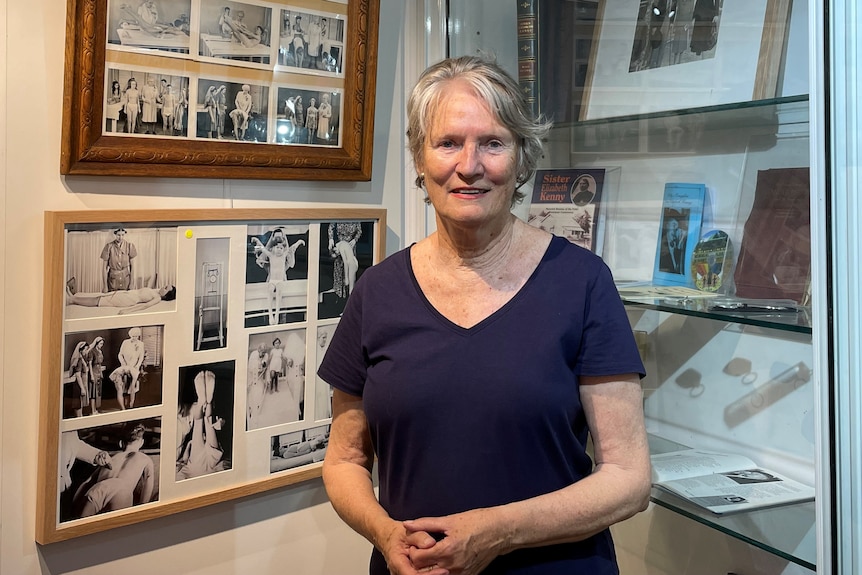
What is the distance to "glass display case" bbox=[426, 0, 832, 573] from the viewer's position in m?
1.14

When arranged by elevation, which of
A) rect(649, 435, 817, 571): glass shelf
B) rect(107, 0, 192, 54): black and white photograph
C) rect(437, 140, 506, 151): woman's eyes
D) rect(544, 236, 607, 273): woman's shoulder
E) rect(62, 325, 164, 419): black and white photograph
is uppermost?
rect(107, 0, 192, 54): black and white photograph

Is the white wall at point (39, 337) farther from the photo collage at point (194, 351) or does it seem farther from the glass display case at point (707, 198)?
the glass display case at point (707, 198)

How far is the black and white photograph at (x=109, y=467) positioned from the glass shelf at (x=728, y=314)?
980 millimetres

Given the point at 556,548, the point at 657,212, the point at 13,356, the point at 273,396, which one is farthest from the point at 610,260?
the point at 13,356

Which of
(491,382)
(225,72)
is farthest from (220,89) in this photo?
(491,382)

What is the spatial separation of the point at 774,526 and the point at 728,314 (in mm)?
338

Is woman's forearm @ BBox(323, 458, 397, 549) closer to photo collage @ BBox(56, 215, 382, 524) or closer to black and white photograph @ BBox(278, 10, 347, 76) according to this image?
photo collage @ BBox(56, 215, 382, 524)

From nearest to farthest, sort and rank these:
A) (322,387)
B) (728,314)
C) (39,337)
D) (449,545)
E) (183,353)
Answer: (449,545), (728,314), (39,337), (183,353), (322,387)

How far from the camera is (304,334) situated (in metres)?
1.71

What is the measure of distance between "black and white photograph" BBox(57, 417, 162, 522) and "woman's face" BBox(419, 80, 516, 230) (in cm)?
78

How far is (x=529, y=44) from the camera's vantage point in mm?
1609

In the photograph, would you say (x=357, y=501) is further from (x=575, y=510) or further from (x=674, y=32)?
(x=674, y=32)

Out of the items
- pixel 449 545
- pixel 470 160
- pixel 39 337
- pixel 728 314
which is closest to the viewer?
pixel 449 545

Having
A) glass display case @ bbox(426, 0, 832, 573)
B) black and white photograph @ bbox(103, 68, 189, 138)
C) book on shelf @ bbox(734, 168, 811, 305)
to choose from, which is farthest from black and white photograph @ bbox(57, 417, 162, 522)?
book on shelf @ bbox(734, 168, 811, 305)
